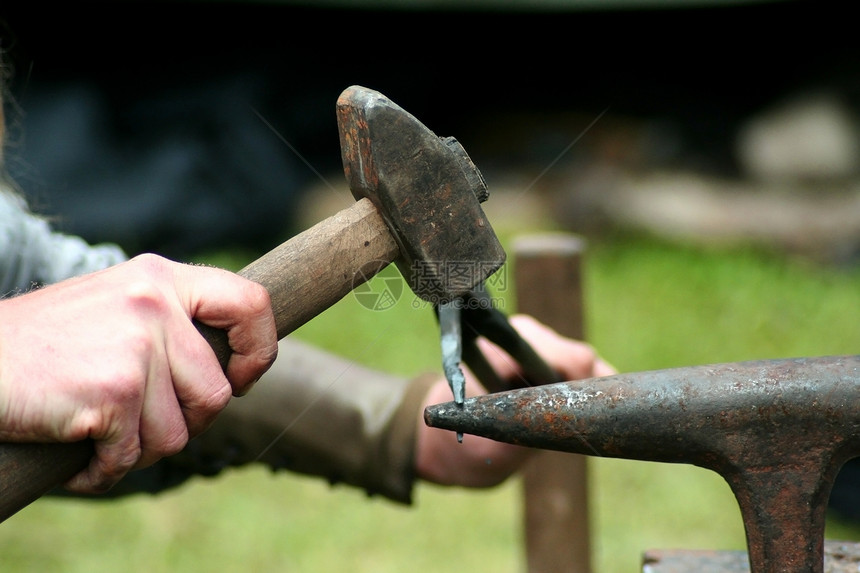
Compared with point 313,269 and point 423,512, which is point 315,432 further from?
point 423,512

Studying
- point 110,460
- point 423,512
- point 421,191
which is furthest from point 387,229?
point 423,512

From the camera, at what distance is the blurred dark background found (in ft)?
10.9

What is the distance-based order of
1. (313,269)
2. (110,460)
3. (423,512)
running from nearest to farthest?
(110,460)
(313,269)
(423,512)

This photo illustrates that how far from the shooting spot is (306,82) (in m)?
3.64

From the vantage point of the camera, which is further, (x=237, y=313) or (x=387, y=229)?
(x=387, y=229)

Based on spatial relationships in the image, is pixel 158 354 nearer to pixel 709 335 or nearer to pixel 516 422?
pixel 516 422

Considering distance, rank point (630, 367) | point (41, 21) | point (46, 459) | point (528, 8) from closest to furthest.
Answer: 1. point (46, 459)
2. point (630, 367)
3. point (41, 21)
4. point (528, 8)

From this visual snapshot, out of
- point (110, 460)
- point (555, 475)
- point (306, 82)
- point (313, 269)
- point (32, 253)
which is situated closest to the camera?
point (110, 460)

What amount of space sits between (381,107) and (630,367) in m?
2.27

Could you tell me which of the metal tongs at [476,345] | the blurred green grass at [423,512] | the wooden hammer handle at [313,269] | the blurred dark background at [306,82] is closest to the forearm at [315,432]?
the metal tongs at [476,345]

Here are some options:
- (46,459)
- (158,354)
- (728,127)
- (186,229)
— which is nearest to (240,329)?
(158,354)

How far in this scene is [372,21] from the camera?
373 cm

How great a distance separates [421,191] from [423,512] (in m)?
1.78

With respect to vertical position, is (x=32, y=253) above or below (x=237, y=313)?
above
